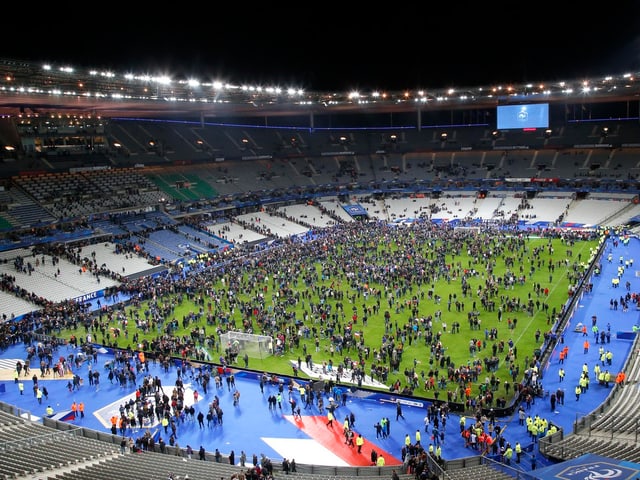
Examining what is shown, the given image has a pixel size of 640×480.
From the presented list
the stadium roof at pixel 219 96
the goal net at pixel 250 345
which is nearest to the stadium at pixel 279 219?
the goal net at pixel 250 345

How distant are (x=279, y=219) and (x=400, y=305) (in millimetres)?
34752

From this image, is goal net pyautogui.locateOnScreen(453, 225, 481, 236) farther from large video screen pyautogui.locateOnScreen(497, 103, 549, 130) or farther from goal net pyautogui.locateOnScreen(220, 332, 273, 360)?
goal net pyautogui.locateOnScreen(220, 332, 273, 360)

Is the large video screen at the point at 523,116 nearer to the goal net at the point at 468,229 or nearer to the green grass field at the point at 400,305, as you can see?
the goal net at the point at 468,229

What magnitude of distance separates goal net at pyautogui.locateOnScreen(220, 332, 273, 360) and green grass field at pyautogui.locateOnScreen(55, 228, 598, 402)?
20.2 inches

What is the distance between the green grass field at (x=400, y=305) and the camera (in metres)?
26.7

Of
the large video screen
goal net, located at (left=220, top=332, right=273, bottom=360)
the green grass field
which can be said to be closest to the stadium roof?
the large video screen

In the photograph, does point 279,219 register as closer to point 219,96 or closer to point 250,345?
point 219,96

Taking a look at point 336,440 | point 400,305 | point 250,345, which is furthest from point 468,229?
point 336,440

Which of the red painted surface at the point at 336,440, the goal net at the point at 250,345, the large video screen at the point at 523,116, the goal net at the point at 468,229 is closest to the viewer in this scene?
the red painted surface at the point at 336,440

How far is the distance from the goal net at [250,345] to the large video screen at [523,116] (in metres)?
55.7

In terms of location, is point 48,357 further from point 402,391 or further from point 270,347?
point 402,391

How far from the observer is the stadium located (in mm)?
18328

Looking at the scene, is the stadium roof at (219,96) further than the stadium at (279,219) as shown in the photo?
Yes

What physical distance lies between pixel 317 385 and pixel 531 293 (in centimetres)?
1876
